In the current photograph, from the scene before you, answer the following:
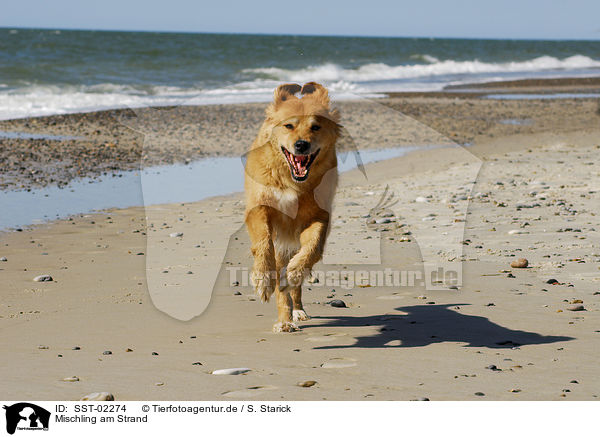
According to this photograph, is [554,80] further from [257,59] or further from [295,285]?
[295,285]

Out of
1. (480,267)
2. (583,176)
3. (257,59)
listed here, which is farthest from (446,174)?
(257,59)

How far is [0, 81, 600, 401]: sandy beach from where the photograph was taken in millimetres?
4074

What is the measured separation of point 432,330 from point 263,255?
130 centimetres

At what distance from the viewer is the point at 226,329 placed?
5.34m

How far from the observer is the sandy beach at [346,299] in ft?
13.4

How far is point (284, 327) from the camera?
17.5ft

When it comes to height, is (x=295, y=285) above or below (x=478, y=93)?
below

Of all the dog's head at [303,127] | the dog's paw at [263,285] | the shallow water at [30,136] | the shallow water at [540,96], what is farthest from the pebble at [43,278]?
the shallow water at [540,96]

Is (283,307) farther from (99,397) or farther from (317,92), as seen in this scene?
(99,397)

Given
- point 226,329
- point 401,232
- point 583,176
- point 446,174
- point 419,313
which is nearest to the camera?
point 226,329

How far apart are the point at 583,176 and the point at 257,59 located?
42301 mm

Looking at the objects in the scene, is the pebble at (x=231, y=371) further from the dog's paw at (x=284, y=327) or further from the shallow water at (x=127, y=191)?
the shallow water at (x=127, y=191)

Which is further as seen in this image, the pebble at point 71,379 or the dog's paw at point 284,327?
the dog's paw at point 284,327
